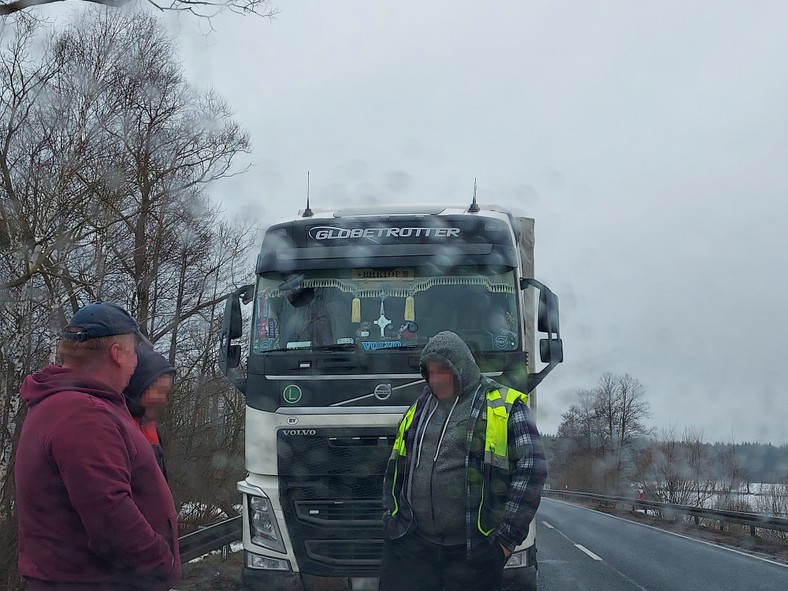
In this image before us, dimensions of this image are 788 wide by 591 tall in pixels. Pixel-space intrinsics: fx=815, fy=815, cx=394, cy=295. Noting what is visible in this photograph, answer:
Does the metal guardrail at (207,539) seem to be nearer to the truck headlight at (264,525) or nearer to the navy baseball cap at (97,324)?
the truck headlight at (264,525)

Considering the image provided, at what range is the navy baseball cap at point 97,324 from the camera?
2.78m

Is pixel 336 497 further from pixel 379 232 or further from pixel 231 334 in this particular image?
pixel 379 232

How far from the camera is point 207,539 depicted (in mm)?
8430

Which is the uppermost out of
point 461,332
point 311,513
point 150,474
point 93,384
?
point 461,332

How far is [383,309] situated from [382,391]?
26.1 inches

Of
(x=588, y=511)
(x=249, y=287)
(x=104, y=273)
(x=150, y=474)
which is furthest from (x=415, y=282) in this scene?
(x=588, y=511)

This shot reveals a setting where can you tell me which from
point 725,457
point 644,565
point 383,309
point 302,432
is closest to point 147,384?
point 302,432

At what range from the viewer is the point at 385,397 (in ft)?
18.4

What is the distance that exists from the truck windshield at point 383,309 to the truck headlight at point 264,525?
1087mm

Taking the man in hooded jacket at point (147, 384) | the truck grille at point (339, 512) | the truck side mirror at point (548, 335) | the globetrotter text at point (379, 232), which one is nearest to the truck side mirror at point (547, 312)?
the truck side mirror at point (548, 335)

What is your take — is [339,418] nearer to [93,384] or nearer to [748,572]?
[93,384]

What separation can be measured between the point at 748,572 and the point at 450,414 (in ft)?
29.1

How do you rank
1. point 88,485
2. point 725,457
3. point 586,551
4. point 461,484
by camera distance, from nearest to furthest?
point 88,485, point 461,484, point 725,457, point 586,551

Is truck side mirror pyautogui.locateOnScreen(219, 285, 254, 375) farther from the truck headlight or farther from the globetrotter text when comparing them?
the truck headlight
